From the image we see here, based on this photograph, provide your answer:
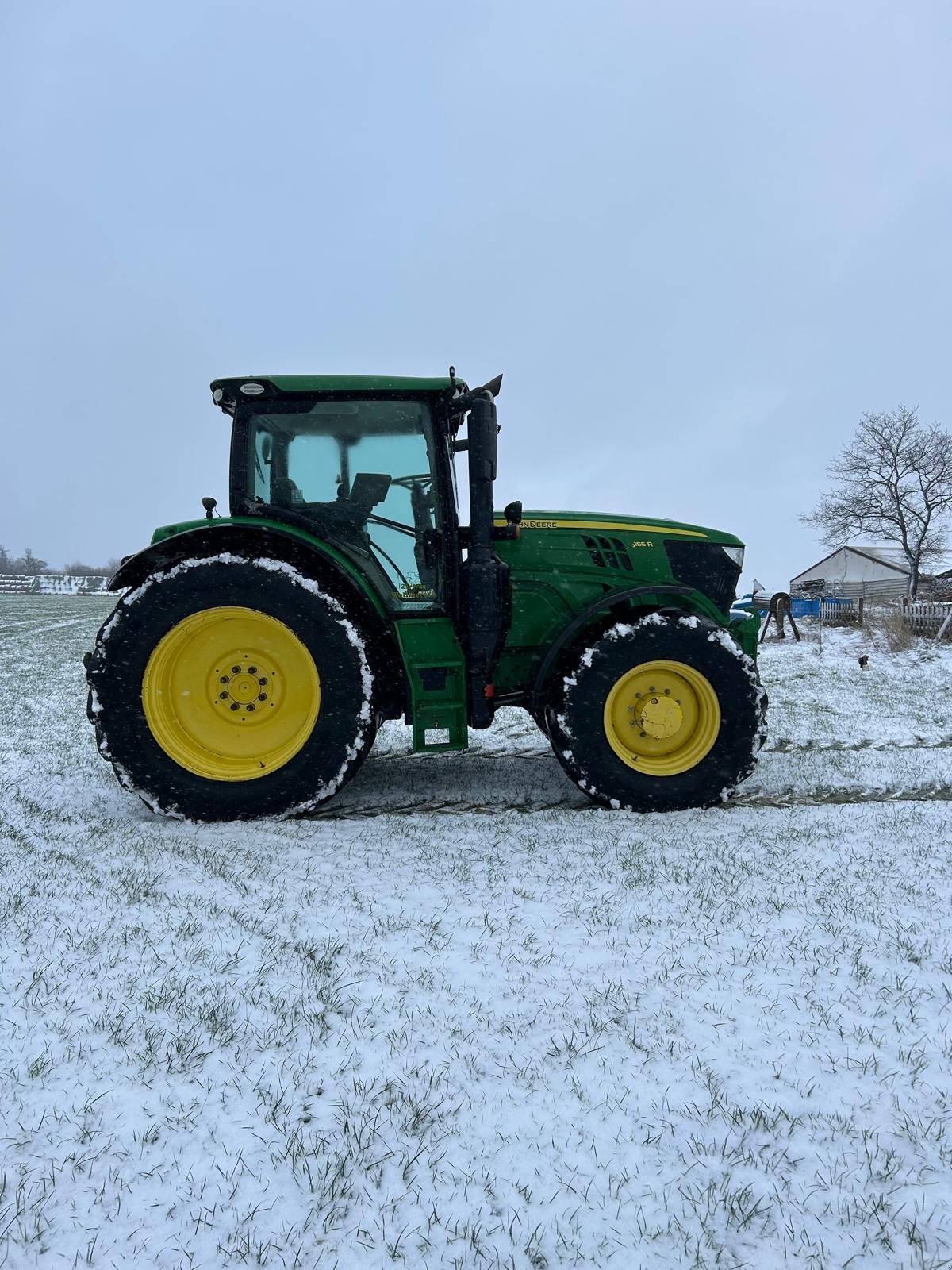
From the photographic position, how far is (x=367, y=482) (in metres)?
3.80

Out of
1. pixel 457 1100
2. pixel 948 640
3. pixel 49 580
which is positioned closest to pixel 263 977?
pixel 457 1100

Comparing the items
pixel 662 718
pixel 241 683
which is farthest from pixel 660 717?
pixel 241 683

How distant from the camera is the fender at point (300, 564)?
342 cm

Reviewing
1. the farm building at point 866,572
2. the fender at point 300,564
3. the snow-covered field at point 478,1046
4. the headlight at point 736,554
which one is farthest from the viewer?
the farm building at point 866,572

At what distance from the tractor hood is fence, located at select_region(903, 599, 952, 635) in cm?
1334

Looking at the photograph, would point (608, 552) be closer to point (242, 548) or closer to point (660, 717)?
point (660, 717)

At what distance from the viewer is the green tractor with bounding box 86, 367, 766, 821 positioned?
11.1 feet

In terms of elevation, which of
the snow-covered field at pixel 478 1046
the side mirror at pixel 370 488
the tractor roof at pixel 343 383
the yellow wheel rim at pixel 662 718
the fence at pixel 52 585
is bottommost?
the snow-covered field at pixel 478 1046

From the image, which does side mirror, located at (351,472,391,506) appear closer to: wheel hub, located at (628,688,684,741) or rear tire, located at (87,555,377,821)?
rear tire, located at (87,555,377,821)

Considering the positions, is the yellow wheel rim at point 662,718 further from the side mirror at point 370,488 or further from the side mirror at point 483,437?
the side mirror at point 370,488

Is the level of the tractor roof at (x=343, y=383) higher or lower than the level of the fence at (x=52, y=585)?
lower

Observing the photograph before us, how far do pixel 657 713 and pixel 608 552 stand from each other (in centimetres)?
98

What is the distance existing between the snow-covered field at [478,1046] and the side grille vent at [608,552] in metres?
1.56

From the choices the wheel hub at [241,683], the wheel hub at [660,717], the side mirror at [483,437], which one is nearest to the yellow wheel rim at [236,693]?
the wheel hub at [241,683]
